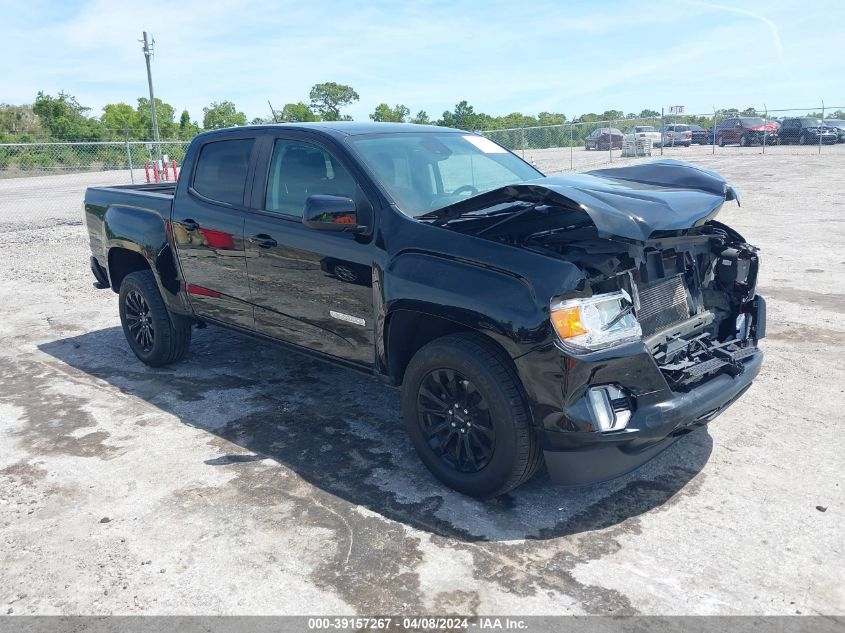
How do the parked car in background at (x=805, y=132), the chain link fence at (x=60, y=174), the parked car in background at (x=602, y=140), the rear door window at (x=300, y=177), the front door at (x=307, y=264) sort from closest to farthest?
the front door at (x=307, y=264)
the rear door window at (x=300, y=177)
the chain link fence at (x=60, y=174)
the parked car in background at (x=805, y=132)
the parked car in background at (x=602, y=140)

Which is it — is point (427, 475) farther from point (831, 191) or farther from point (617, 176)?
point (831, 191)

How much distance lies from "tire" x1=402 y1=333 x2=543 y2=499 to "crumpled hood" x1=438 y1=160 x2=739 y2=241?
0.72 meters

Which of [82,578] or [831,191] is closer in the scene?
[82,578]

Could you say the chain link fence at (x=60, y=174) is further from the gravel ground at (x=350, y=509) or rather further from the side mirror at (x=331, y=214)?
the side mirror at (x=331, y=214)

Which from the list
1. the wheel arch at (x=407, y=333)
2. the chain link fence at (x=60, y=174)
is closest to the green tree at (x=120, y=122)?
the chain link fence at (x=60, y=174)

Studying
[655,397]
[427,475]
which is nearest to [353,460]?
[427,475]

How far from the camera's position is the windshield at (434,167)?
4152 mm

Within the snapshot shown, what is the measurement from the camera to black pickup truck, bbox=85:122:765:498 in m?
3.22

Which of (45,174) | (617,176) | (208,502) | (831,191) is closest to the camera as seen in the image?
(208,502)

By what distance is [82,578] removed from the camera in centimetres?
314

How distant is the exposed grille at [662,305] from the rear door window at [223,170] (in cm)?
276

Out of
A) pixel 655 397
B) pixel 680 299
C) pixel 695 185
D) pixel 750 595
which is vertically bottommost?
pixel 750 595

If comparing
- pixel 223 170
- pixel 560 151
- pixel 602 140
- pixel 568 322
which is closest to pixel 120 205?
pixel 223 170

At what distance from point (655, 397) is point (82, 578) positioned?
2.69 metres
